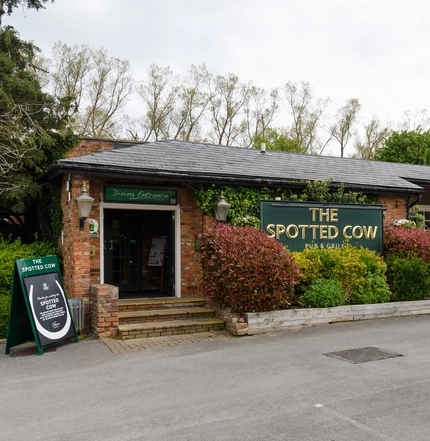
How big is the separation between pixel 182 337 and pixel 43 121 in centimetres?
742

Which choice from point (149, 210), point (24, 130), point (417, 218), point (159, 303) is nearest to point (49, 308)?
point (159, 303)

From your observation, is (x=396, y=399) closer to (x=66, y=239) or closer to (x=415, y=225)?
(x=66, y=239)

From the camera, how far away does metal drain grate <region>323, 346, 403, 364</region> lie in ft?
21.2

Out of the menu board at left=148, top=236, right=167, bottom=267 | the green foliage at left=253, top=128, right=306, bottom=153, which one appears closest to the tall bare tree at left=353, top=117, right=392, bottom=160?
the green foliage at left=253, top=128, right=306, bottom=153

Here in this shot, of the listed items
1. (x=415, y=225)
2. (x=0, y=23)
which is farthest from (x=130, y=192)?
(x=0, y=23)

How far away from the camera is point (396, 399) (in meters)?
4.79

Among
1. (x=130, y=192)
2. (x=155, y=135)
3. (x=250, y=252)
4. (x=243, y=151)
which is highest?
(x=155, y=135)

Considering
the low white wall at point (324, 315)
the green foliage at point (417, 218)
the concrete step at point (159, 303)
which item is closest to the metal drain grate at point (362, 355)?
the low white wall at point (324, 315)

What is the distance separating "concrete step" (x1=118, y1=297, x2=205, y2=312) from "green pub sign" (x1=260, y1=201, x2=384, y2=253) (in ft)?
7.10

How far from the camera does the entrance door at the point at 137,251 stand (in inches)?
435

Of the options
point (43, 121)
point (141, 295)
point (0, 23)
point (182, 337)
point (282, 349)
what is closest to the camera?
point (282, 349)

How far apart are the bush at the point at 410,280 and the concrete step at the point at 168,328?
4269 millimetres

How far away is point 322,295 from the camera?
9.07 metres

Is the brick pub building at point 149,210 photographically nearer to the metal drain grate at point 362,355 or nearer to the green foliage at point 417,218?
the green foliage at point 417,218
